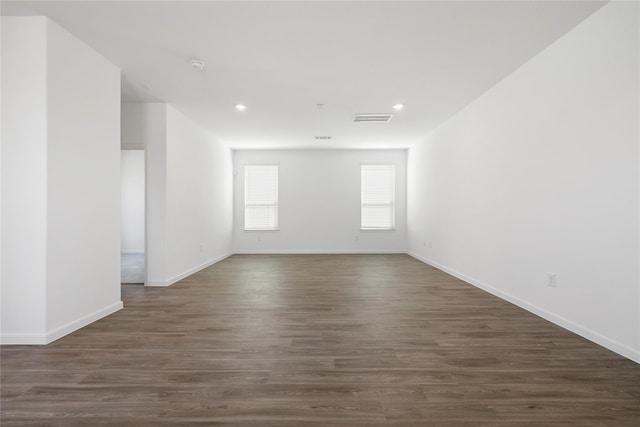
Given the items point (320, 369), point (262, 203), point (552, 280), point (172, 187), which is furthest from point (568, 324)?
point (262, 203)

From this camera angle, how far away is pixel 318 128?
19.4 feet

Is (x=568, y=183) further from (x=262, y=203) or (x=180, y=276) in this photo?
(x=262, y=203)

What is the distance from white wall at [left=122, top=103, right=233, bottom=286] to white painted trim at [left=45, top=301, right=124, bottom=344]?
47.9 inches

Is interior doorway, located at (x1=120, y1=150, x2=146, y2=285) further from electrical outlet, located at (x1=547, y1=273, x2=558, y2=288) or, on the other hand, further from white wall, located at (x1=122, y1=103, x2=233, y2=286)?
electrical outlet, located at (x1=547, y1=273, x2=558, y2=288)

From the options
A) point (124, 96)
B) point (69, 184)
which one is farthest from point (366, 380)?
point (124, 96)

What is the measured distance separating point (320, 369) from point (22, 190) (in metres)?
2.79

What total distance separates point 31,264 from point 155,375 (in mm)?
1528

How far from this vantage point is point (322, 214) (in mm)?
8102

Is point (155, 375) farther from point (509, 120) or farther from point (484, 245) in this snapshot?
point (509, 120)

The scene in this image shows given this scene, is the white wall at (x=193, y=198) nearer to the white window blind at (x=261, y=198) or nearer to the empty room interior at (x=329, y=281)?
the empty room interior at (x=329, y=281)

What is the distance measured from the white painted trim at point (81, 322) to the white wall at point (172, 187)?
3.99 feet

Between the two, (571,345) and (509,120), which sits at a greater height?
(509,120)

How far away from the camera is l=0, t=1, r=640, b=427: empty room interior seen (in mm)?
1818

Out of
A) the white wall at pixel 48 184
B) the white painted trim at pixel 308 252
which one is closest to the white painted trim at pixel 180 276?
the white painted trim at pixel 308 252
